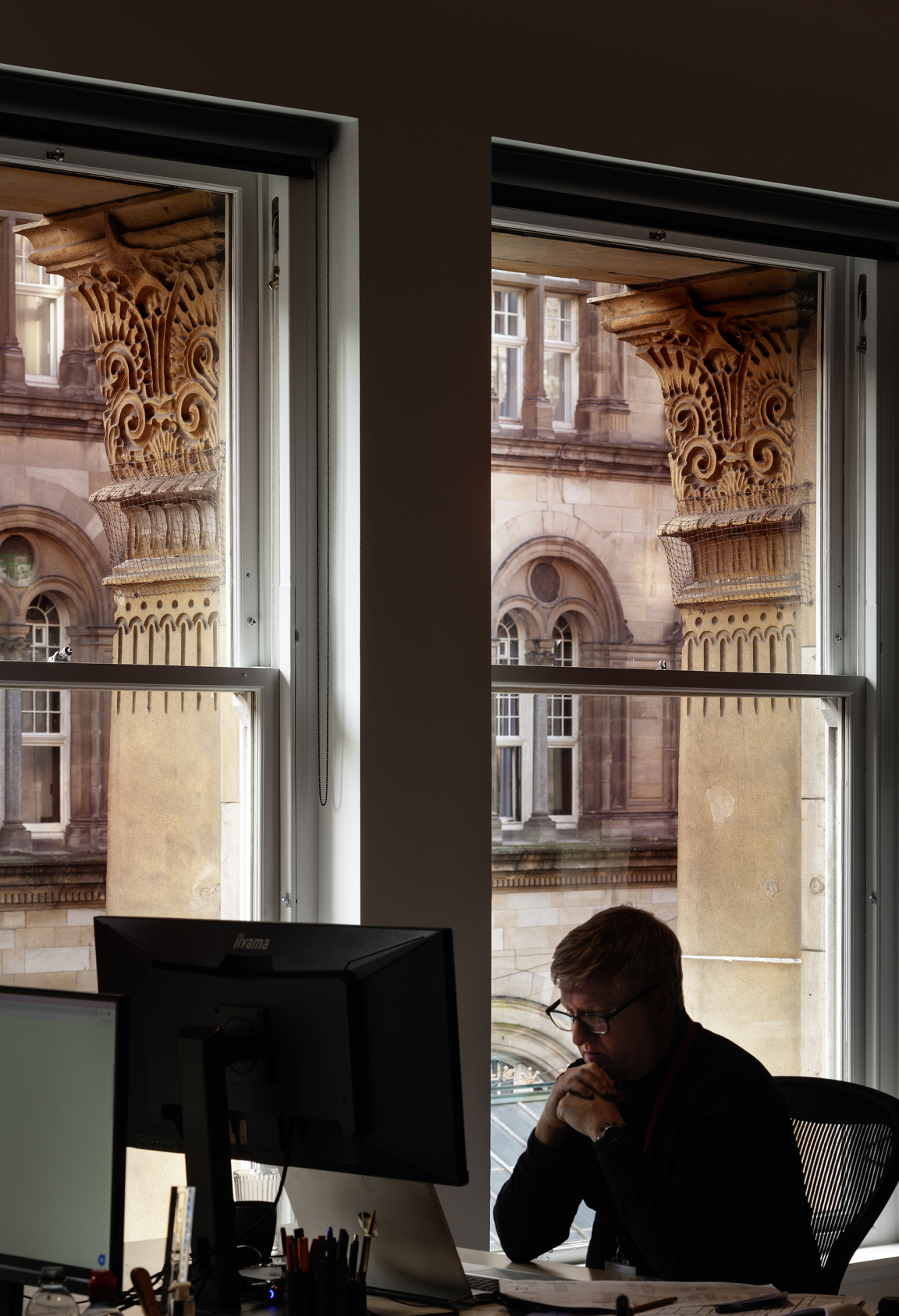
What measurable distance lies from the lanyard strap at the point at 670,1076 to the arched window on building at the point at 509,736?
0.98m

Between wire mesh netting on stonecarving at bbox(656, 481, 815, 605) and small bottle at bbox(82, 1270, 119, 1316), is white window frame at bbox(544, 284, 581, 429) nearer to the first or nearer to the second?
wire mesh netting on stonecarving at bbox(656, 481, 815, 605)

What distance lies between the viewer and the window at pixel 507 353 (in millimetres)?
3148

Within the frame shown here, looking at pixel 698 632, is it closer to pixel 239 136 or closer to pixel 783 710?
pixel 783 710

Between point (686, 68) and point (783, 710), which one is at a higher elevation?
point (686, 68)

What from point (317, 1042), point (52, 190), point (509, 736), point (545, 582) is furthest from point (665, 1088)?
point (52, 190)

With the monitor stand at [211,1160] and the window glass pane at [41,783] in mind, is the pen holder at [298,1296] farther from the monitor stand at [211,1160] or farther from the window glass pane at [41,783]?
the window glass pane at [41,783]

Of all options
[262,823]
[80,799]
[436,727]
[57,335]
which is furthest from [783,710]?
[57,335]

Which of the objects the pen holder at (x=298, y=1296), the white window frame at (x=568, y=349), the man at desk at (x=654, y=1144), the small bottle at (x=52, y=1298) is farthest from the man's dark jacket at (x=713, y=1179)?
the white window frame at (x=568, y=349)

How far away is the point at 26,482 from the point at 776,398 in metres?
1.85

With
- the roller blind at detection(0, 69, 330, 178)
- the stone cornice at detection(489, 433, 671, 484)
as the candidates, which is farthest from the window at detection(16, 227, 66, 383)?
the stone cornice at detection(489, 433, 671, 484)

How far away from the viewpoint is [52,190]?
2.81 m

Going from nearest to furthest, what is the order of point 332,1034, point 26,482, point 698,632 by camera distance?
point 332,1034, point 26,482, point 698,632

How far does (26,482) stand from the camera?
276 centimetres

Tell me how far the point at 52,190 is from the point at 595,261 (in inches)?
49.8
